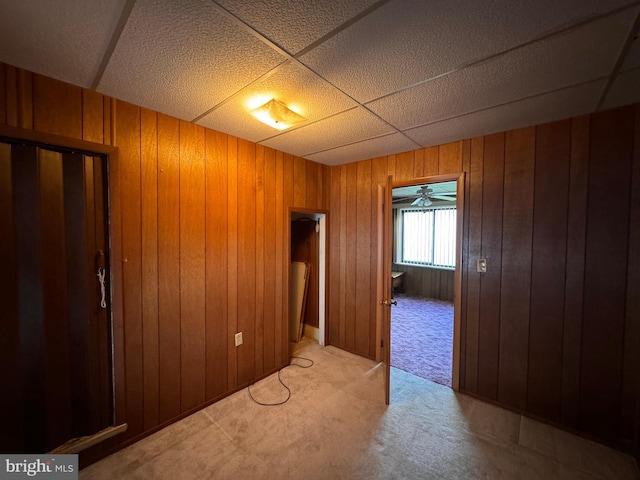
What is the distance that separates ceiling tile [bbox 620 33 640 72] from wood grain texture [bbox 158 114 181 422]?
2.68 m

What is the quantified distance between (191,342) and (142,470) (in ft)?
2.58

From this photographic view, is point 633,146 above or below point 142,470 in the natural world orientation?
above

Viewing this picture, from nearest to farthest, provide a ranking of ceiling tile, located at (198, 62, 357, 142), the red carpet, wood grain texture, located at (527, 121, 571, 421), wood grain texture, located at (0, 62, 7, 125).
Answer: wood grain texture, located at (0, 62, 7, 125) < ceiling tile, located at (198, 62, 357, 142) < wood grain texture, located at (527, 121, 571, 421) < the red carpet

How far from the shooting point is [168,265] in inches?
77.1

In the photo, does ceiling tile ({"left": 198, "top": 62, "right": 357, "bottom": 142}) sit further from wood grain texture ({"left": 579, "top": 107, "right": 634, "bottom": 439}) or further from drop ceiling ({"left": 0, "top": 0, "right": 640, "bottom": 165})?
wood grain texture ({"left": 579, "top": 107, "right": 634, "bottom": 439})

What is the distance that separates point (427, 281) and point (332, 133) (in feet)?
16.7

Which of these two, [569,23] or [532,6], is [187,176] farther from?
[569,23]

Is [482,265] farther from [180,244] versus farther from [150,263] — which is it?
[150,263]

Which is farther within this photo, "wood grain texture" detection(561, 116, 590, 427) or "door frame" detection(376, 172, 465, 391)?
"door frame" detection(376, 172, 465, 391)

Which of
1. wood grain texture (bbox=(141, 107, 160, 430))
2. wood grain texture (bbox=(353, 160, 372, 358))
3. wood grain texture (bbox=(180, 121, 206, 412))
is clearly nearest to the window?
wood grain texture (bbox=(353, 160, 372, 358))

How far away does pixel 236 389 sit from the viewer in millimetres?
2416

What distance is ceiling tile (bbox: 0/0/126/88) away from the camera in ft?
3.22

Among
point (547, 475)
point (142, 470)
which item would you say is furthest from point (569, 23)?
point (142, 470)

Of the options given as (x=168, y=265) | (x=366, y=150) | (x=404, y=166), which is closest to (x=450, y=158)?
(x=404, y=166)
